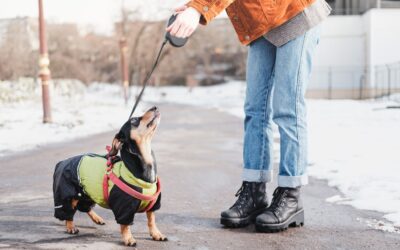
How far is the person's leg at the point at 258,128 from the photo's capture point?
353 centimetres

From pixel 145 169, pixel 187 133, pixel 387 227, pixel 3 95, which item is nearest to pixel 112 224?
pixel 145 169

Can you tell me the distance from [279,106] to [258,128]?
0.76 feet


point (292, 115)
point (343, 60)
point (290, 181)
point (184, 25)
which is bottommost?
point (290, 181)

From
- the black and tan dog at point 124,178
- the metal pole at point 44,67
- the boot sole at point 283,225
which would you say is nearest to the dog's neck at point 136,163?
the black and tan dog at point 124,178

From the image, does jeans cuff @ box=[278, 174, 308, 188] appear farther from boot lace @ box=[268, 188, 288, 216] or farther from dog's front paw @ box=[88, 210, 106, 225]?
dog's front paw @ box=[88, 210, 106, 225]

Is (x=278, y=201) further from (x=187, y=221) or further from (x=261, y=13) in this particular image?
(x=261, y=13)

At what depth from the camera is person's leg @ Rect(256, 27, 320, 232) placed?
3.38m

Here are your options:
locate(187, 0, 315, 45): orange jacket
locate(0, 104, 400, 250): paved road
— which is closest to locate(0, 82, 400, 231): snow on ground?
locate(0, 104, 400, 250): paved road

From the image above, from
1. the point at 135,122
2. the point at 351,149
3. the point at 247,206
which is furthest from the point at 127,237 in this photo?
the point at 351,149

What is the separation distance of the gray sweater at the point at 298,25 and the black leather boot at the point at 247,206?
2.90 ft

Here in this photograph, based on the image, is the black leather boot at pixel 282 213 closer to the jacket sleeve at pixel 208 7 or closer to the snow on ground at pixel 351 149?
the snow on ground at pixel 351 149

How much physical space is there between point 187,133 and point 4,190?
6.85 metres

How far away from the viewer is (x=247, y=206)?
11.4ft

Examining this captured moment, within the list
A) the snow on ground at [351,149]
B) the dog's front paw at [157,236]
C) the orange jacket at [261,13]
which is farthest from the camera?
the snow on ground at [351,149]
